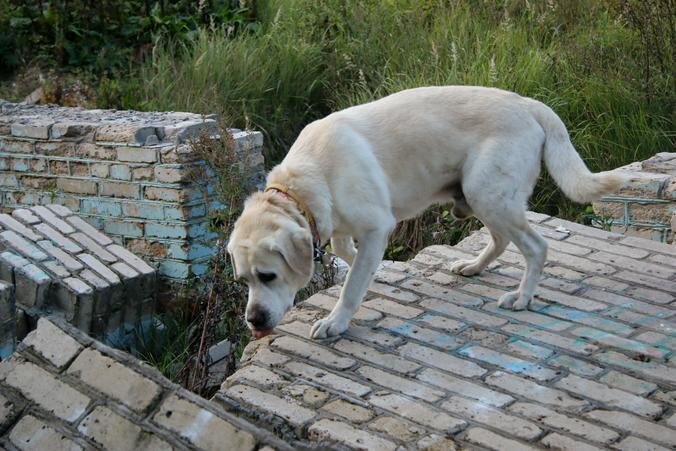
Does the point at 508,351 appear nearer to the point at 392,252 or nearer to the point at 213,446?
the point at 213,446

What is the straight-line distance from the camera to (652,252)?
212 inches

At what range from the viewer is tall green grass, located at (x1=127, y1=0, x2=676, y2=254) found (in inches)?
283

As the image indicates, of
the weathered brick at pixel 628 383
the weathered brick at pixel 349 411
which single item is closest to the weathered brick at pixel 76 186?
the weathered brick at pixel 349 411

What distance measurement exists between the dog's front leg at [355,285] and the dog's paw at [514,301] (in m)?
0.73

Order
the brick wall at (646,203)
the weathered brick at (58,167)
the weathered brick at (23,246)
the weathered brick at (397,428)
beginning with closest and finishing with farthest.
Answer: the weathered brick at (397,428), the weathered brick at (23,246), the brick wall at (646,203), the weathered brick at (58,167)

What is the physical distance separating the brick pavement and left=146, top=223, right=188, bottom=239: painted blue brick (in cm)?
119

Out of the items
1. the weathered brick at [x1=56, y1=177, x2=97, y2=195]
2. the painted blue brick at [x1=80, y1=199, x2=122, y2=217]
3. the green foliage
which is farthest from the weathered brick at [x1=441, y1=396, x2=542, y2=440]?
the green foliage

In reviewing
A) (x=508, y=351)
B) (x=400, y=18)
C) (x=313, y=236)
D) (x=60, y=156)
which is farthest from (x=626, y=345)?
(x=400, y=18)

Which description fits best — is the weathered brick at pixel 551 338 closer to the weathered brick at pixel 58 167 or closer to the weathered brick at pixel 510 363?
the weathered brick at pixel 510 363

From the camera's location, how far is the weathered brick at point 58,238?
5504mm

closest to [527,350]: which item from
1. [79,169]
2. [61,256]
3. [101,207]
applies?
[61,256]

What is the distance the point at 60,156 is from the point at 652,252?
3.74 m

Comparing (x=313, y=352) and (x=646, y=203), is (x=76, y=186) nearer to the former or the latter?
(x=313, y=352)

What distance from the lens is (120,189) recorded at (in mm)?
5938
